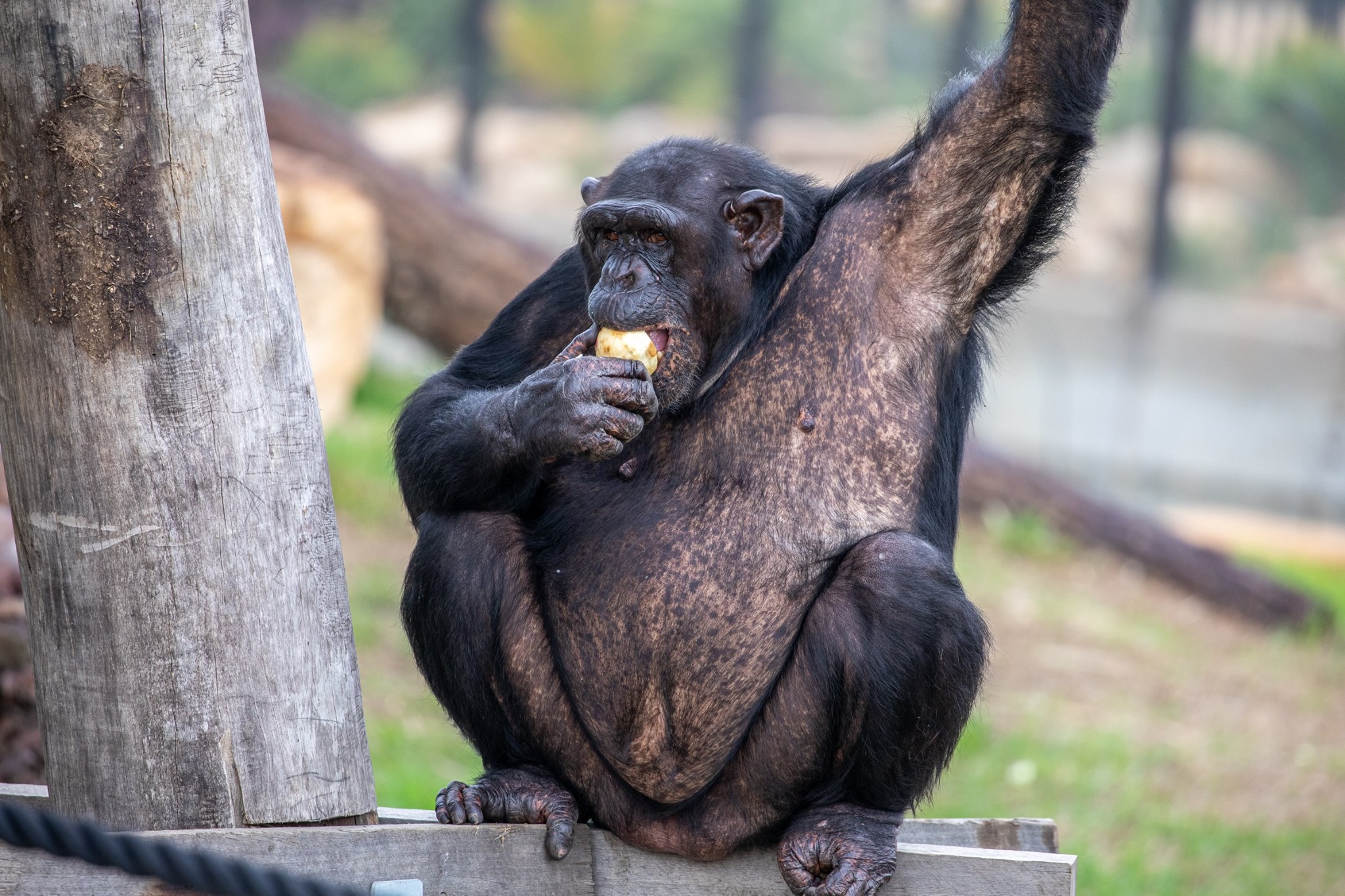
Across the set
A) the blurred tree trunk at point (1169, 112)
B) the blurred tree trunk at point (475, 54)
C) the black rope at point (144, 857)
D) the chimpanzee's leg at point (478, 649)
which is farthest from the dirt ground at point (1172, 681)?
the blurred tree trunk at point (475, 54)

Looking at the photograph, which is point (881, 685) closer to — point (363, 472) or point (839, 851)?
point (839, 851)

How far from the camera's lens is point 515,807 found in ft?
10.3

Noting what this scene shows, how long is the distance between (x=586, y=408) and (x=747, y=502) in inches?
18.7

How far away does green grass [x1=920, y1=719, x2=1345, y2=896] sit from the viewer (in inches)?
221

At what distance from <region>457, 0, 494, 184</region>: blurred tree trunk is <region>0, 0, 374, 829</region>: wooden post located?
10.7 meters

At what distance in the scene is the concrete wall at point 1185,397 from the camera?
41.2 feet

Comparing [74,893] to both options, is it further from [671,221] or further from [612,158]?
[612,158]

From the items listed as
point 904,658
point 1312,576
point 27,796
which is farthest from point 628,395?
point 1312,576

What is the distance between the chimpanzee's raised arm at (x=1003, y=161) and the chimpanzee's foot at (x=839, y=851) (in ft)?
4.13

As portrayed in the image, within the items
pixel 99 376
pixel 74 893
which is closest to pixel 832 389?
pixel 99 376

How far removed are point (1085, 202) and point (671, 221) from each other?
1066 cm

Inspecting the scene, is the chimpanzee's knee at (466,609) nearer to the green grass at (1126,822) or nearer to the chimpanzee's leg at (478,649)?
the chimpanzee's leg at (478,649)

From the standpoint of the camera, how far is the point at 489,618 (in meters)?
3.24

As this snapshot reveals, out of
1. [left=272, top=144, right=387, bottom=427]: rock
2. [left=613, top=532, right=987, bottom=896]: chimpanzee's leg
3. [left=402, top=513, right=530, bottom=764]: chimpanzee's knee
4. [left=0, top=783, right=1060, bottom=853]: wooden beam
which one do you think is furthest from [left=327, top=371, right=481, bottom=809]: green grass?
[left=613, top=532, right=987, bottom=896]: chimpanzee's leg
